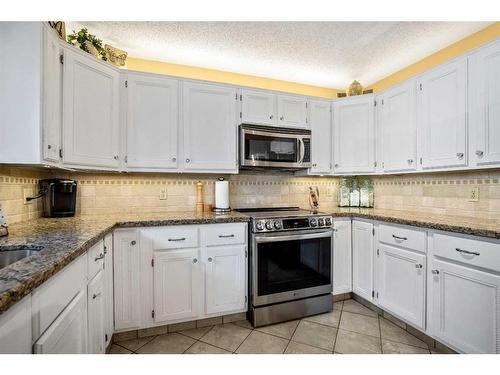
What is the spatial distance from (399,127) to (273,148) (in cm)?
124

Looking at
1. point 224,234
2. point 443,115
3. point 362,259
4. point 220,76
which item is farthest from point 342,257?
point 220,76

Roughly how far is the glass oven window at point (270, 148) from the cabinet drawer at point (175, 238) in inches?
35.8

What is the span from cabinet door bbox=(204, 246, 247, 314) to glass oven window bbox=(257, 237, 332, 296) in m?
0.17

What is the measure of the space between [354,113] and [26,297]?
9.88 ft

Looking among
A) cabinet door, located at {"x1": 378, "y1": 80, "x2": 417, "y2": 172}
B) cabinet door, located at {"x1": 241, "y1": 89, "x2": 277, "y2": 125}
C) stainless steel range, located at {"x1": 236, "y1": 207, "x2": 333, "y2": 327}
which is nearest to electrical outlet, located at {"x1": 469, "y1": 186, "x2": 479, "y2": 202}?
cabinet door, located at {"x1": 378, "y1": 80, "x2": 417, "y2": 172}

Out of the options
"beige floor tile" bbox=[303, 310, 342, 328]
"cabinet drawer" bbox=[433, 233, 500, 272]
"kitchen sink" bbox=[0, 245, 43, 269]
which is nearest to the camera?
"kitchen sink" bbox=[0, 245, 43, 269]

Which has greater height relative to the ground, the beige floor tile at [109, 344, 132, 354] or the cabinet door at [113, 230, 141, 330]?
the cabinet door at [113, 230, 141, 330]

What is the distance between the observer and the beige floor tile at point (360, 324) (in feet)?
6.76

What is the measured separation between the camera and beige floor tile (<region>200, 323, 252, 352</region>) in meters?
1.90

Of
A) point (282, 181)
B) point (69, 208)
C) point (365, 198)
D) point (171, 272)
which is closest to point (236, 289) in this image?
point (171, 272)

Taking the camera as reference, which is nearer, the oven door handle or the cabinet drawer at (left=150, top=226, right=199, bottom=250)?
the cabinet drawer at (left=150, top=226, right=199, bottom=250)

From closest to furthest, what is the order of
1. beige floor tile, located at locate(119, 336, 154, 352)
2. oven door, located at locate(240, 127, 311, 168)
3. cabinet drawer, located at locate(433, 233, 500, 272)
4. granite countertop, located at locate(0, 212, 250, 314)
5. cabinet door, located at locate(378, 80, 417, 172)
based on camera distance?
granite countertop, located at locate(0, 212, 250, 314)
cabinet drawer, located at locate(433, 233, 500, 272)
beige floor tile, located at locate(119, 336, 154, 352)
cabinet door, located at locate(378, 80, 417, 172)
oven door, located at locate(240, 127, 311, 168)

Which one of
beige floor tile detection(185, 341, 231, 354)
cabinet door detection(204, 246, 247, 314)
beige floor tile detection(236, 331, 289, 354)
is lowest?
beige floor tile detection(185, 341, 231, 354)

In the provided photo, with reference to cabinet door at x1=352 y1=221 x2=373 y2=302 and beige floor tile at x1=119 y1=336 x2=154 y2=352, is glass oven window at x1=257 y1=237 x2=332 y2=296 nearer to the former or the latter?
cabinet door at x1=352 y1=221 x2=373 y2=302
